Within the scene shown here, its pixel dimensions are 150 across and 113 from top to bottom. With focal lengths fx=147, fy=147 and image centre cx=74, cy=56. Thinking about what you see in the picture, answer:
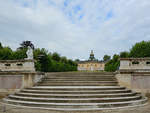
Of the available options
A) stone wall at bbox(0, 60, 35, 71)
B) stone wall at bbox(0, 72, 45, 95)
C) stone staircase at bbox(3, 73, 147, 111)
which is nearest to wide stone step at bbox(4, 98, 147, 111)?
stone staircase at bbox(3, 73, 147, 111)

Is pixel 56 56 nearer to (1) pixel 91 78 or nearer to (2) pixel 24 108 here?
(1) pixel 91 78

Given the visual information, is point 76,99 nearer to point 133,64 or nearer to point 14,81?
point 133,64

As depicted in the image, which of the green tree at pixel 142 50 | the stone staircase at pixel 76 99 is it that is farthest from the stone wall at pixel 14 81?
the green tree at pixel 142 50

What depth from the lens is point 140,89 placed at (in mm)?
10023

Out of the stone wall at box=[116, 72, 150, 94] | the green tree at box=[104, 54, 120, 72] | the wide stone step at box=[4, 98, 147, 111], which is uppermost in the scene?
the green tree at box=[104, 54, 120, 72]

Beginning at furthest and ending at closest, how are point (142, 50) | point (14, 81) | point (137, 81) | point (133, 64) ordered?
1. point (142, 50)
2. point (14, 81)
3. point (133, 64)
4. point (137, 81)

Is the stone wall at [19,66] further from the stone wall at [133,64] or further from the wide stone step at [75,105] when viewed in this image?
the stone wall at [133,64]

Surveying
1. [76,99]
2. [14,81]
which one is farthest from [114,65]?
[76,99]

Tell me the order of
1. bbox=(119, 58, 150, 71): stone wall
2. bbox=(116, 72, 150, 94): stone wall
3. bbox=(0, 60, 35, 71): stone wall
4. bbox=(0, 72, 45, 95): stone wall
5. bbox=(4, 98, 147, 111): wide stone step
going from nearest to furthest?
bbox=(4, 98, 147, 111): wide stone step < bbox=(116, 72, 150, 94): stone wall < bbox=(119, 58, 150, 71): stone wall < bbox=(0, 72, 45, 95): stone wall < bbox=(0, 60, 35, 71): stone wall

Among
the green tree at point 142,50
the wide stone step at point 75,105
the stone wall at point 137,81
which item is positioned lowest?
the wide stone step at point 75,105

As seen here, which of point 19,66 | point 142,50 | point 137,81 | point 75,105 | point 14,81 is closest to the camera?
point 75,105

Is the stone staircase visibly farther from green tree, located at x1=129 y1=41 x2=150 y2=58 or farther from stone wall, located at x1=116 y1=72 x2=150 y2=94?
green tree, located at x1=129 y1=41 x2=150 y2=58

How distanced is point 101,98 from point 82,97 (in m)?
1.00

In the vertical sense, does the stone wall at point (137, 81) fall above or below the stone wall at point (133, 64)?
below
